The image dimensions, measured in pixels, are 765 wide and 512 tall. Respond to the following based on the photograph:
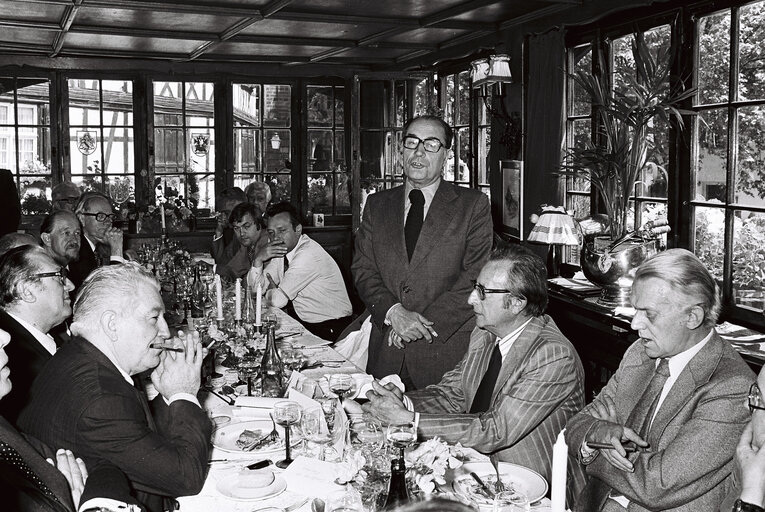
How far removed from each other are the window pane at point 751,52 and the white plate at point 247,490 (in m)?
3.26

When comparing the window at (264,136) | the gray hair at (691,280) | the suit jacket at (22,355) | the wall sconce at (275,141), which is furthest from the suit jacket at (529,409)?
the wall sconce at (275,141)

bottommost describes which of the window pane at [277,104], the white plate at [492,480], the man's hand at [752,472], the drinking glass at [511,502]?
the white plate at [492,480]

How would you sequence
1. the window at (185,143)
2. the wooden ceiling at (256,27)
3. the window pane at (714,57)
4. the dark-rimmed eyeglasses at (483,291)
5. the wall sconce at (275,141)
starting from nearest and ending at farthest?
1. the dark-rimmed eyeglasses at (483,291)
2. the window pane at (714,57)
3. the wooden ceiling at (256,27)
4. the window at (185,143)
5. the wall sconce at (275,141)

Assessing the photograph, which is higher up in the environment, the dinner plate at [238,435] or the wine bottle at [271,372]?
the wine bottle at [271,372]

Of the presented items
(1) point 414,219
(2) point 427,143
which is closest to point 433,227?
(1) point 414,219

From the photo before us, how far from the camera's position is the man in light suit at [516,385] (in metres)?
2.48

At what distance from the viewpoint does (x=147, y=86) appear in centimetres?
891

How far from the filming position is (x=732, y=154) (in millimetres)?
4172

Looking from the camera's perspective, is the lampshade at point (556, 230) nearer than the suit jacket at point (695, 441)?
No

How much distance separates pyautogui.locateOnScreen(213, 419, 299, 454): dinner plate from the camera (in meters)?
2.45

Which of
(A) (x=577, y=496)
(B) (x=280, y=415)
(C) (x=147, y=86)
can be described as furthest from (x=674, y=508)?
(C) (x=147, y=86)

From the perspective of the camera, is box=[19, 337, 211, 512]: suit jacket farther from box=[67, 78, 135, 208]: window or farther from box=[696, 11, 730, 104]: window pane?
box=[67, 78, 135, 208]: window

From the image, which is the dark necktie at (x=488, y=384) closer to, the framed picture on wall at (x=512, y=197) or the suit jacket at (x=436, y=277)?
the suit jacket at (x=436, y=277)

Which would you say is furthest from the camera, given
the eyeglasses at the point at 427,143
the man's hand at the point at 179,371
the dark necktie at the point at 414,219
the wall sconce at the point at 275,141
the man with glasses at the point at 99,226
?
the wall sconce at the point at 275,141
